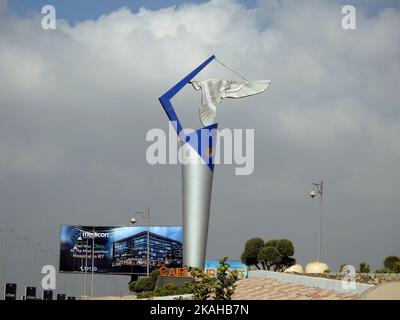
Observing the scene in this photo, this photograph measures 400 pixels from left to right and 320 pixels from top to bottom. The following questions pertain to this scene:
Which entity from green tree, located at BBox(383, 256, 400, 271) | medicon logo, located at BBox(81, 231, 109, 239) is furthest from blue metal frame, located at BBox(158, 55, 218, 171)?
medicon logo, located at BBox(81, 231, 109, 239)

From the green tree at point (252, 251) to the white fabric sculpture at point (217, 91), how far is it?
120ft

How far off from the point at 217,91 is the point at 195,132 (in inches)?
149

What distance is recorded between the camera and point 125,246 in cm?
9450

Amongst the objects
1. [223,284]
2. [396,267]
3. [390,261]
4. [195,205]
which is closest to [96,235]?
[390,261]

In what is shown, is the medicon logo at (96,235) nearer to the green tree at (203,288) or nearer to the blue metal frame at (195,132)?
the blue metal frame at (195,132)

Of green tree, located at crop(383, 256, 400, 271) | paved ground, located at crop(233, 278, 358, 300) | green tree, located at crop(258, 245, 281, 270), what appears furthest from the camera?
green tree, located at crop(258, 245, 281, 270)

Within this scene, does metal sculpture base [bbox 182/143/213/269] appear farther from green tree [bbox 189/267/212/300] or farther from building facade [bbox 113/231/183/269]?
building facade [bbox 113/231/183/269]

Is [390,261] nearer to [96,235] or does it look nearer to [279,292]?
[279,292]

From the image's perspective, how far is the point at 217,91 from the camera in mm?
58781

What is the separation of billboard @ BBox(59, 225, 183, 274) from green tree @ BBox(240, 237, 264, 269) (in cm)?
801

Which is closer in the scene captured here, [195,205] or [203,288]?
[203,288]

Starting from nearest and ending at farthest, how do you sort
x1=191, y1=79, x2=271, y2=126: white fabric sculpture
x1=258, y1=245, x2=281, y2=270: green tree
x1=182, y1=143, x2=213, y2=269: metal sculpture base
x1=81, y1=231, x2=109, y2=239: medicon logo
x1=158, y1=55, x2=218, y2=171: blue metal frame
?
x1=158, y1=55, x2=218, y2=171: blue metal frame, x1=182, y1=143, x2=213, y2=269: metal sculpture base, x1=191, y1=79, x2=271, y2=126: white fabric sculpture, x1=258, y1=245, x2=281, y2=270: green tree, x1=81, y1=231, x2=109, y2=239: medicon logo

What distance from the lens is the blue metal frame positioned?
57375mm
